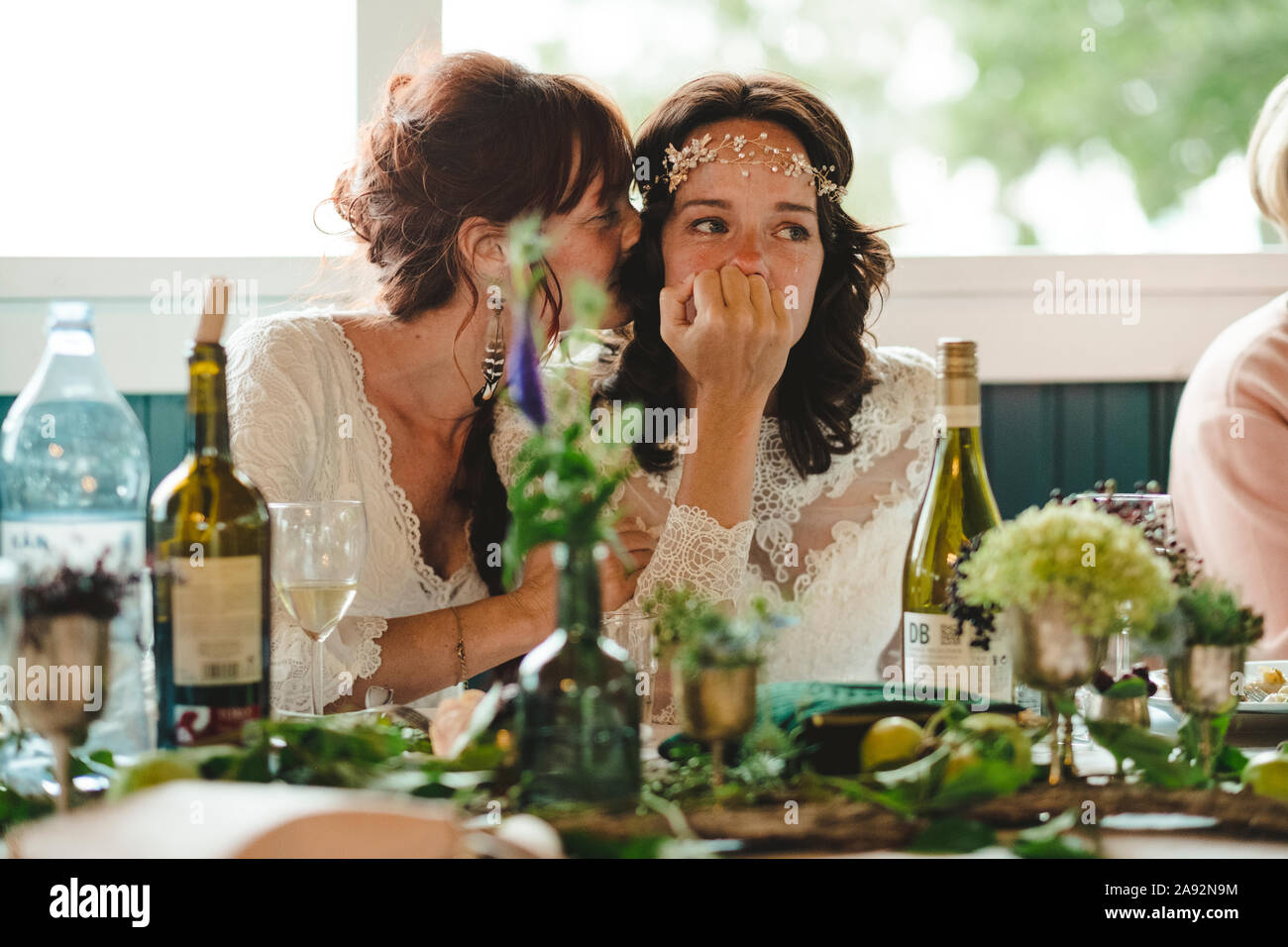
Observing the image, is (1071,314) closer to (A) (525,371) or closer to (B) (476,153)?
(B) (476,153)

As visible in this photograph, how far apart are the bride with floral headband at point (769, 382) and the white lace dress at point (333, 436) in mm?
181

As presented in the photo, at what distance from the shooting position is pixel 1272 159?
2.15m

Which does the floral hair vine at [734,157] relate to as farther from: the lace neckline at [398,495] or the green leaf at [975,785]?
the green leaf at [975,785]

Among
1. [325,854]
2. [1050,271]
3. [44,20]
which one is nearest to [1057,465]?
[1050,271]

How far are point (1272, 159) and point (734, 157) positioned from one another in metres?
1.11

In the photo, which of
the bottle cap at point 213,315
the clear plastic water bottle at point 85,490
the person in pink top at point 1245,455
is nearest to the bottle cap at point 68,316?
the clear plastic water bottle at point 85,490

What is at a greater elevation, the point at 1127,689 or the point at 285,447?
the point at 285,447

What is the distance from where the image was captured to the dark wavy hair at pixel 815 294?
1.73 metres

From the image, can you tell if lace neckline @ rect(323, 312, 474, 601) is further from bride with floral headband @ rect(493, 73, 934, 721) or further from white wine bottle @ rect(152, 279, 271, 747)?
white wine bottle @ rect(152, 279, 271, 747)

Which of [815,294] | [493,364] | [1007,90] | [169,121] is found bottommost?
[493,364]

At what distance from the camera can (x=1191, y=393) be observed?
213 centimetres

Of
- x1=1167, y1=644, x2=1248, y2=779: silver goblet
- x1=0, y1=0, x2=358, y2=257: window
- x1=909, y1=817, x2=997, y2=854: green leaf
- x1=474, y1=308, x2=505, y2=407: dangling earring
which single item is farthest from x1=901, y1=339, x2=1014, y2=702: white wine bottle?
x1=0, y1=0, x2=358, y2=257: window

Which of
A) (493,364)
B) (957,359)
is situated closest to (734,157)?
(493,364)
